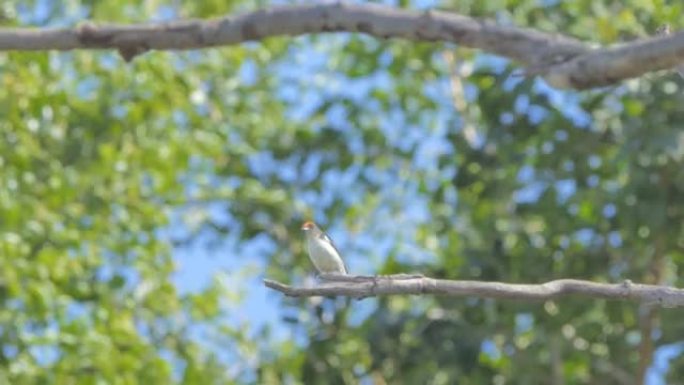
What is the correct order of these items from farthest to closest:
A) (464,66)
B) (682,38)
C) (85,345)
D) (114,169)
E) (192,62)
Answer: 1. (192,62)
2. (464,66)
3. (114,169)
4. (85,345)
5. (682,38)

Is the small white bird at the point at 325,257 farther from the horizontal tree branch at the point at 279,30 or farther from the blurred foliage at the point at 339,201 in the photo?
the blurred foliage at the point at 339,201

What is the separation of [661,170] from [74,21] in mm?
4624

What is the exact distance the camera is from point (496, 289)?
17.5 ft

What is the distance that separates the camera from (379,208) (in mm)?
13062

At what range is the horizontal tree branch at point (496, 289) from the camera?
5242mm

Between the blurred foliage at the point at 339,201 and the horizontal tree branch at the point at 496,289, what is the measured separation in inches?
142

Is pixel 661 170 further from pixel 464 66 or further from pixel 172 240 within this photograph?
pixel 172 240

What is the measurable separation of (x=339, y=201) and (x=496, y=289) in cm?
653

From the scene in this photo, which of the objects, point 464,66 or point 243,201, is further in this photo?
point 464,66

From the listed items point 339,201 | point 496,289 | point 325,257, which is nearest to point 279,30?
point 325,257

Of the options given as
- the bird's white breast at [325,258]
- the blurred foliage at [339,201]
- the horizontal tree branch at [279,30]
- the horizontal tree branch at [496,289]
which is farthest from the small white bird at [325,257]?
the blurred foliage at [339,201]

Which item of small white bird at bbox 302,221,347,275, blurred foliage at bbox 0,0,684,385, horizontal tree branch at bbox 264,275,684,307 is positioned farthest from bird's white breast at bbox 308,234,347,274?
blurred foliage at bbox 0,0,684,385

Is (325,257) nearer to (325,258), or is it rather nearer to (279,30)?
(325,258)

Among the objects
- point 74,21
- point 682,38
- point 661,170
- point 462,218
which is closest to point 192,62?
point 74,21
